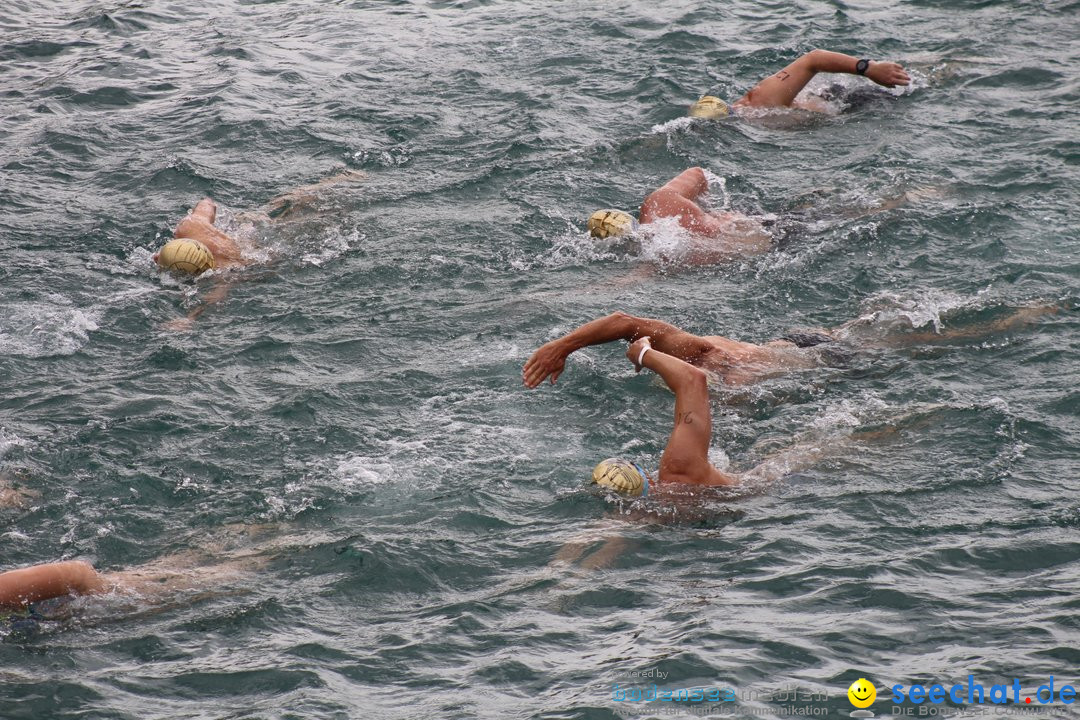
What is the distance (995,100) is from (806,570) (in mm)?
8995

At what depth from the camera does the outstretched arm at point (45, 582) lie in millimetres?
6156

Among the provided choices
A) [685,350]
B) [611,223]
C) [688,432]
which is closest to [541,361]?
[688,432]

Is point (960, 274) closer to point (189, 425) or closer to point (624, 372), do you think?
point (624, 372)

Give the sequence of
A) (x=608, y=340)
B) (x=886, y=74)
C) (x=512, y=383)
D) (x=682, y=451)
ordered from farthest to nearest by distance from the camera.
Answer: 1. (x=886, y=74)
2. (x=512, y=383)
3. (x=608, y=340)
4. (x=682, y=451)

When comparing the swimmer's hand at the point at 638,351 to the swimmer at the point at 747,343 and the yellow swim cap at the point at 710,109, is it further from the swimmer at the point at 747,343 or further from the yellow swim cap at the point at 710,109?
the yellow swim cap at the point at 710,109

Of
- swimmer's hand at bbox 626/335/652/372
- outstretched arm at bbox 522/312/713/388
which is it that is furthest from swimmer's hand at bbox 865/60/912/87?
swimmer's hand at bbox 626/335/652/372

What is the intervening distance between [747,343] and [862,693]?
3804 mm

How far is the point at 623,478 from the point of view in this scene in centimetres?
712

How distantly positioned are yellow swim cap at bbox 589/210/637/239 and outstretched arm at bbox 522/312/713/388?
2.57 meters

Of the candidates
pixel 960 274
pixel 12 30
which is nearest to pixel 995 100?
pixel 960 274

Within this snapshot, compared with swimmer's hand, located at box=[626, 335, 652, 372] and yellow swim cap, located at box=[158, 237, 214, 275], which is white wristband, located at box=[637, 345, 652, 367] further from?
yellow swim cap, located at box=[158, 237, 214, 275]

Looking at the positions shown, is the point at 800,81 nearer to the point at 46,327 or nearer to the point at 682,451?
the point at 682,451

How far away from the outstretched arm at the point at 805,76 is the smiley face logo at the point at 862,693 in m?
8.76

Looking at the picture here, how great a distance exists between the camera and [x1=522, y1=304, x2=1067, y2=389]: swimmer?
7.38m
